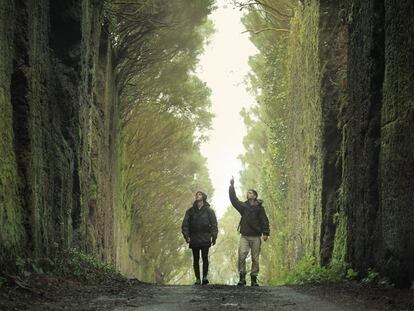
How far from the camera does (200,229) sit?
42.0 feet

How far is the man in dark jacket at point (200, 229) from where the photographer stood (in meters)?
12.7

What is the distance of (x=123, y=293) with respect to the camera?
8.19m

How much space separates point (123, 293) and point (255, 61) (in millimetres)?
21327

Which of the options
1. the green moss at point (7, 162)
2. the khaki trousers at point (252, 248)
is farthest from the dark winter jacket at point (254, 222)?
the green moss at point (7, 162)

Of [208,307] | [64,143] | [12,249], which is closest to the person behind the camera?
[208,307]

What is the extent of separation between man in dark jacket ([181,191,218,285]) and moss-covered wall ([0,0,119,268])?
84.9 inches

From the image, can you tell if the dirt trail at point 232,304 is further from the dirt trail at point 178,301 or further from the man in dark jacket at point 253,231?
the man in dark jacket at point 253,231

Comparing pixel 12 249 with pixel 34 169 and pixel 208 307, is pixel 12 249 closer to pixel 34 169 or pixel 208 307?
pixel 34 169

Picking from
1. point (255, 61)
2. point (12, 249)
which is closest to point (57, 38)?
point (12, 249)

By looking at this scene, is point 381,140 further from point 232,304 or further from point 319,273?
point 319,273

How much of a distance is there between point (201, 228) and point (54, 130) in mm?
3614

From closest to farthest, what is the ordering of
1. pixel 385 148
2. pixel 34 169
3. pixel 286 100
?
1. pixel 385 148
2. pixel 34 169
3. pixel 286 100

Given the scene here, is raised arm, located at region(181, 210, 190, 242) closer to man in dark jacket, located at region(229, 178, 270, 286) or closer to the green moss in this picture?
man in dark jacket, located at region(229, 178, 270, 286)

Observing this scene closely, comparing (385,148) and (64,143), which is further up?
(64,143)
